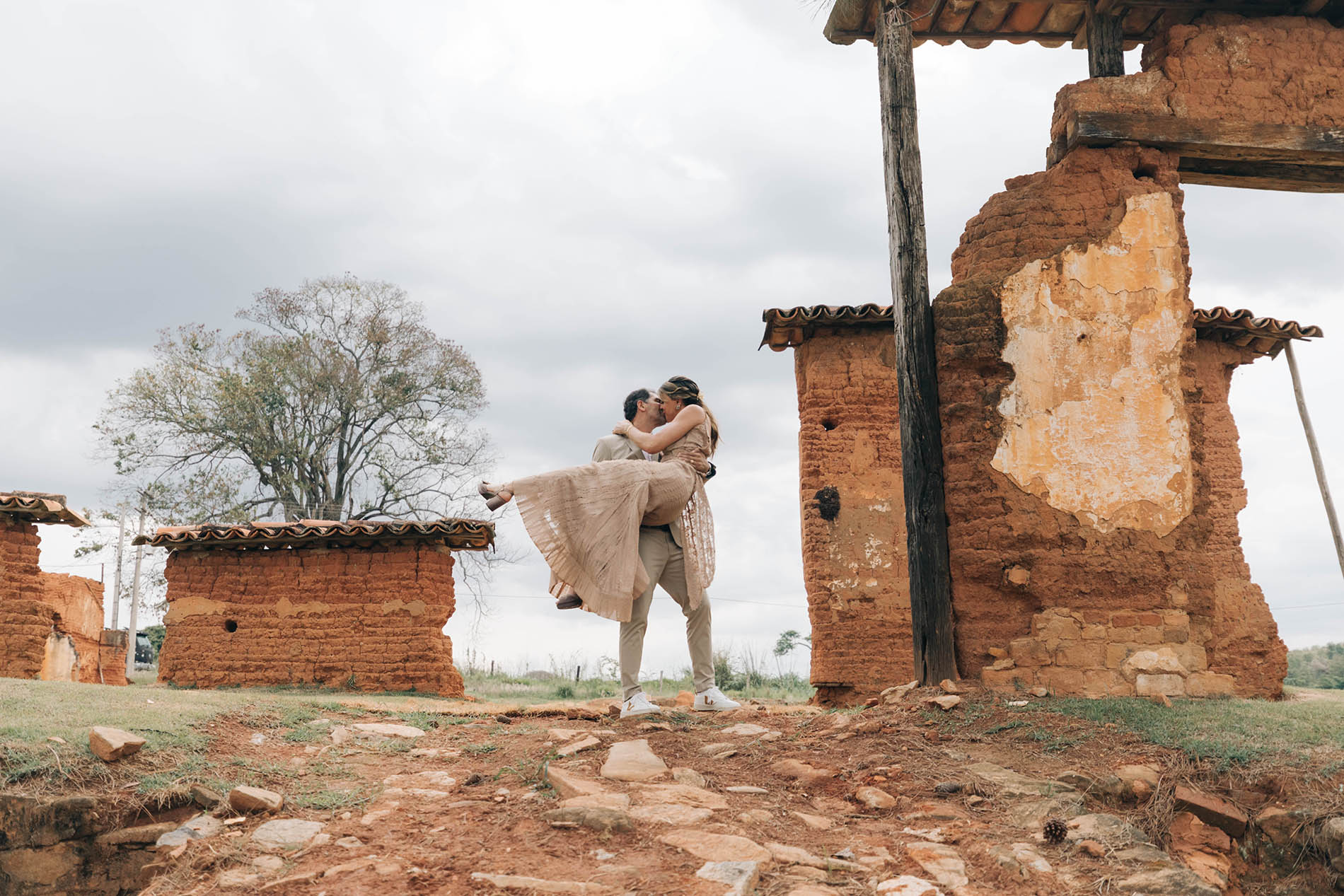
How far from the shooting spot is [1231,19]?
713 cm

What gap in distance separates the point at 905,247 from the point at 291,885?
5493mm

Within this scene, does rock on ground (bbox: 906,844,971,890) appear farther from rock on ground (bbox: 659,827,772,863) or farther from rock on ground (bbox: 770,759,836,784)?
rock on ground (bbox: 770,759,836,784)

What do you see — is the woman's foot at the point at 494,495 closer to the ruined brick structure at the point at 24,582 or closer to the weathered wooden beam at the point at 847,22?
the weathered wooden beam at the point at 847,22

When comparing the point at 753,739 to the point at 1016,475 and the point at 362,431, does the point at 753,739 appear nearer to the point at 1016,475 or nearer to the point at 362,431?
the point at 1016,475

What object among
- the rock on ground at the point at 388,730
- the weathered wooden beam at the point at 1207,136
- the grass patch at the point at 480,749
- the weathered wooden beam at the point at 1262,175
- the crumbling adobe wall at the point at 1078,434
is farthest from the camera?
the weathered wooden beam at the point at 1262,175

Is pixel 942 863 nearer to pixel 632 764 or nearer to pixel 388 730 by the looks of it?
pixel 632 764

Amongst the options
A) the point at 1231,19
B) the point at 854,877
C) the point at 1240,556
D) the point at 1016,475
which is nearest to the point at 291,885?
the point at 854,877

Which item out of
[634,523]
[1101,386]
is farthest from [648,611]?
[1101,386]

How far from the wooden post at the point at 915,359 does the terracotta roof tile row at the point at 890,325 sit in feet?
11.0

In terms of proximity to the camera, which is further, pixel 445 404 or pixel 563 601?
pixel 445 404

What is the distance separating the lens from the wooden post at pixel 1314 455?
11898 mm

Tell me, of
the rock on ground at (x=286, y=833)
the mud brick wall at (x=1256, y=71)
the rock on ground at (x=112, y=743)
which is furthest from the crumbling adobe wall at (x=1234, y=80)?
the rock on ground at (x=112, y=743)

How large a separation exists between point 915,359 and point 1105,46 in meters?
2.85

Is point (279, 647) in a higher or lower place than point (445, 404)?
lower
